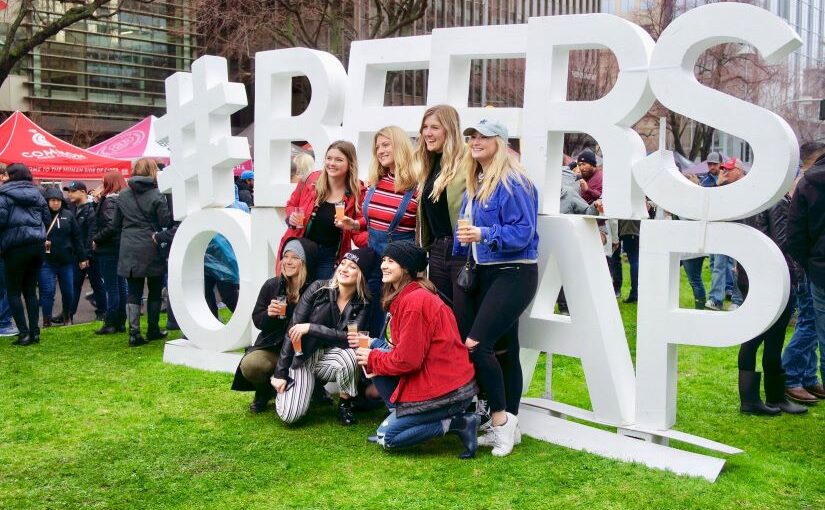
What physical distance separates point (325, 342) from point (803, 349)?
364 centimetres

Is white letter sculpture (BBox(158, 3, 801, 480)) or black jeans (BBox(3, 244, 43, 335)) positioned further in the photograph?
black jeans (BBox(3, 244, 43, 335))

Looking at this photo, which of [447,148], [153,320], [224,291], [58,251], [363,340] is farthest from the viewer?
[58,251]

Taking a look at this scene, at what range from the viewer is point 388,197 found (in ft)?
20.3

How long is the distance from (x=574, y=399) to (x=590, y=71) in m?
24.8

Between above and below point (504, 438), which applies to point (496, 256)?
above

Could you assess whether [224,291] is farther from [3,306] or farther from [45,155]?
[45,155]

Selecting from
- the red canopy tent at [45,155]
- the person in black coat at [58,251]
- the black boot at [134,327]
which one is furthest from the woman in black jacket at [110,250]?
the red canopy tent at [45,155]

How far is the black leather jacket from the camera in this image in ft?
19.7

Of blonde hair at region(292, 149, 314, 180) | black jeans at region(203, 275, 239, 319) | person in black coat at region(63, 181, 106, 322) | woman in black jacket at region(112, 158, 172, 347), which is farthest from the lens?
person in black coat at region(63, 181, 106, 322)

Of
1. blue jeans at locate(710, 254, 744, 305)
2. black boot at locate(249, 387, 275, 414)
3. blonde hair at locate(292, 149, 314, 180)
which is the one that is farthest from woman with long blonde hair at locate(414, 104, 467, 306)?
blue jeans at locate(710, 254, 744, 305)

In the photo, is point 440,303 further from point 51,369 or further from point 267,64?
point 51,369

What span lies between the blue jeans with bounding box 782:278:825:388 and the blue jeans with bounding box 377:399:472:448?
2.97 metres

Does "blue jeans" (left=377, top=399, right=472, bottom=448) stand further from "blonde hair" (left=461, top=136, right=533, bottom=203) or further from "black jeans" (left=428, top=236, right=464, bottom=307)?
A: "blonde hair" (left=461, top=136, right=533, bottom=203)

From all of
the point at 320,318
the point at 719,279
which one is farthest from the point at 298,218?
the point at 719,279
